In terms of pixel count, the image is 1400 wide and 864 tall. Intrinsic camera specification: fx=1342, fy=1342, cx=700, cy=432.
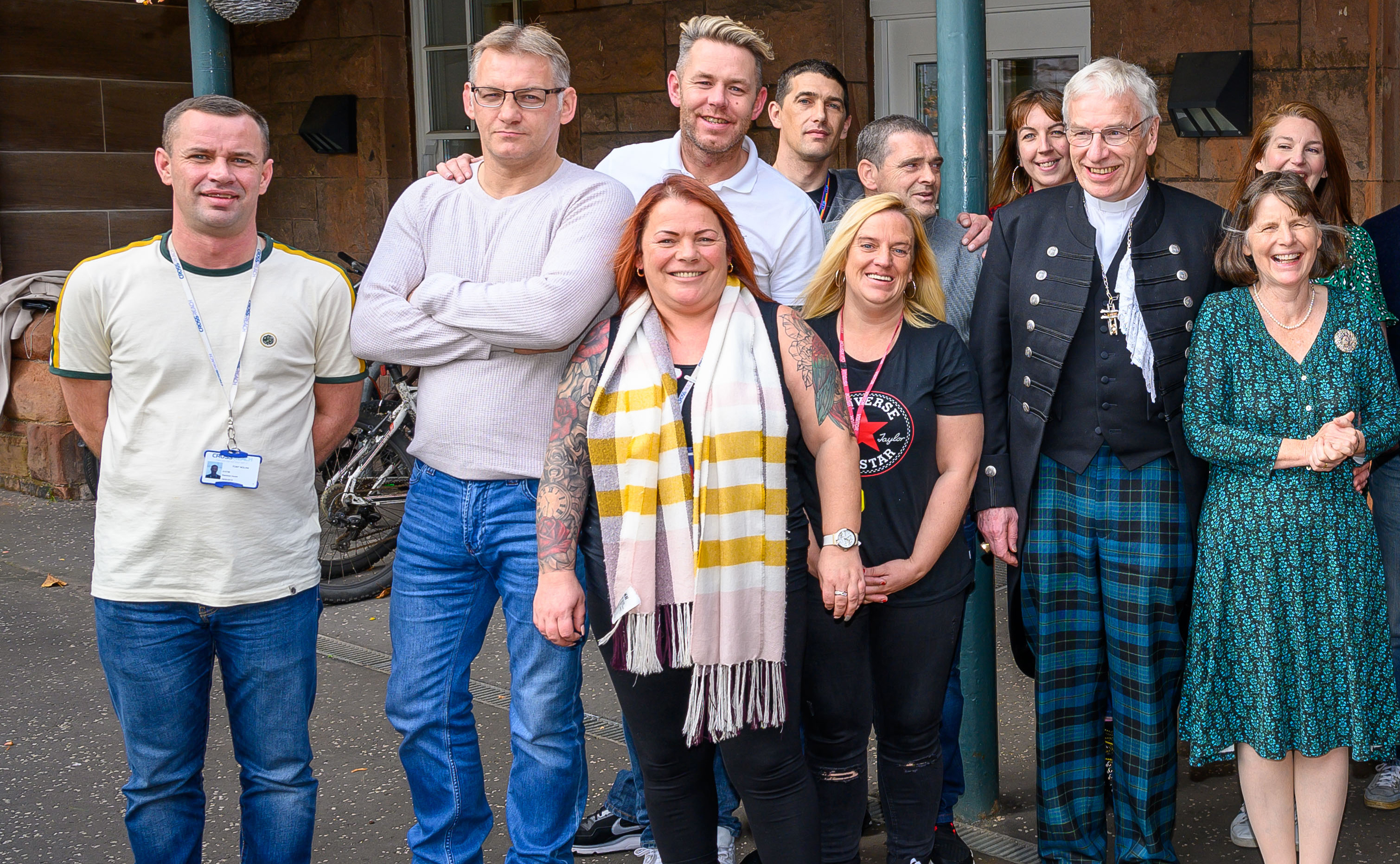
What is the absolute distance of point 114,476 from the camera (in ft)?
8.69

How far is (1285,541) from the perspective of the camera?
2.86m

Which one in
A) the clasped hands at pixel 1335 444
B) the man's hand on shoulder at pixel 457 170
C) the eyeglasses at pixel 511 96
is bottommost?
the clasped hands at pixel 1335 444

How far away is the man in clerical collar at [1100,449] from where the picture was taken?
291 centimetres

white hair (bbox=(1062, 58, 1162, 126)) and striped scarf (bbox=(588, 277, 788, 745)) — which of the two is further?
white hair (bbox=(1062, 58, 1162, 126))

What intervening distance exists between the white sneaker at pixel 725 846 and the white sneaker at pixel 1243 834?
1229mm

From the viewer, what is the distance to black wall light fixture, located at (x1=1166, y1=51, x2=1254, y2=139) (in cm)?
542

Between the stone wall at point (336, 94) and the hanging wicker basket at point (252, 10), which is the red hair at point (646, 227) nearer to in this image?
the hanging wicker basket at point (252, 10)

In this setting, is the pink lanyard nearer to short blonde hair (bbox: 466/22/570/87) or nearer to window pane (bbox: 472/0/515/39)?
short blonde hair (bbox: 466/22/570/87)

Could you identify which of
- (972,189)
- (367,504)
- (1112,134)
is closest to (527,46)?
(972,189)

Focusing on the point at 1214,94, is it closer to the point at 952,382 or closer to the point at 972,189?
the point at 972,189

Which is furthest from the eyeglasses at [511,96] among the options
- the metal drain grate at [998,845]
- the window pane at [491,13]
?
the window pane at [491,13]

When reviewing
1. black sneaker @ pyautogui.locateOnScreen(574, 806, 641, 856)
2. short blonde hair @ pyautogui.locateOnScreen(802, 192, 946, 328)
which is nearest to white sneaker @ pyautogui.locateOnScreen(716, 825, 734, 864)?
black sneaker @ pyautogui.locateOnScreen(574, 806, 641, 856)

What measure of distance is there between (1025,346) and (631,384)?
0.95m

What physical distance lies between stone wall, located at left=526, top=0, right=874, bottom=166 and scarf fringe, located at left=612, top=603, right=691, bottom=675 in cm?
451
